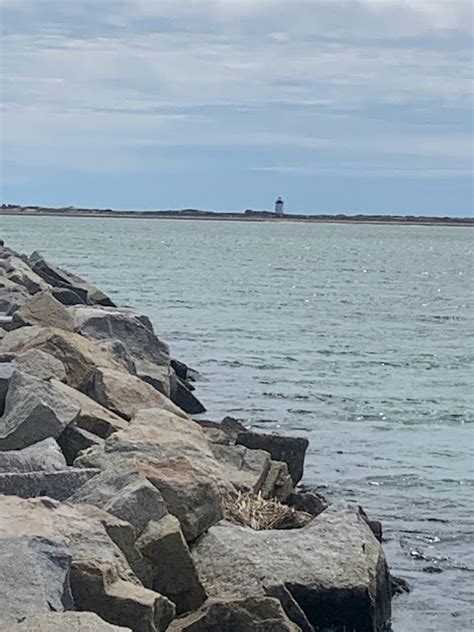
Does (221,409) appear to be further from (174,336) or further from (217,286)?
(217,286)

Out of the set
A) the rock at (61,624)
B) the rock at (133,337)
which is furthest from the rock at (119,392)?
the rock at (61,624)

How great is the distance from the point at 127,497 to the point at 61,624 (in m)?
1.65

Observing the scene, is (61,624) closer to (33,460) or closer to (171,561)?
(171,561)

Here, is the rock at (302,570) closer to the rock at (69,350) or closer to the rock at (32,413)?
the rock at (32,413)

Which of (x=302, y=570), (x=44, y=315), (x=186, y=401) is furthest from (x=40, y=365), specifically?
(x=186, y=401)

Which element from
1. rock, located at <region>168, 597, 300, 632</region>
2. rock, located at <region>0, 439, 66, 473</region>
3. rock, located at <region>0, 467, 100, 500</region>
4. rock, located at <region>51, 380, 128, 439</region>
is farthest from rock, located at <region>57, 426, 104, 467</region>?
rock, located at <region>168, 597, 300, 632</region>

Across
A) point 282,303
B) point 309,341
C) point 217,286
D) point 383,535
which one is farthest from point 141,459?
point 217,286

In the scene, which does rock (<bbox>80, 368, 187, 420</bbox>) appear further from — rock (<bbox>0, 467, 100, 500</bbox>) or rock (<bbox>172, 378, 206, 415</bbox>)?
rock (<bbox>172, 378, 206, 415</bbox>)

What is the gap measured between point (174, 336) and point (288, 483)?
46.9ft

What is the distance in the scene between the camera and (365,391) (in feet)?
53.4

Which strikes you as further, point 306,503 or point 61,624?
point 306,503

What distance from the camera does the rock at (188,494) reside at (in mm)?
6020

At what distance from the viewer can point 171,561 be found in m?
5.57

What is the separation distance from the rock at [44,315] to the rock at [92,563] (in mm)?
5807
